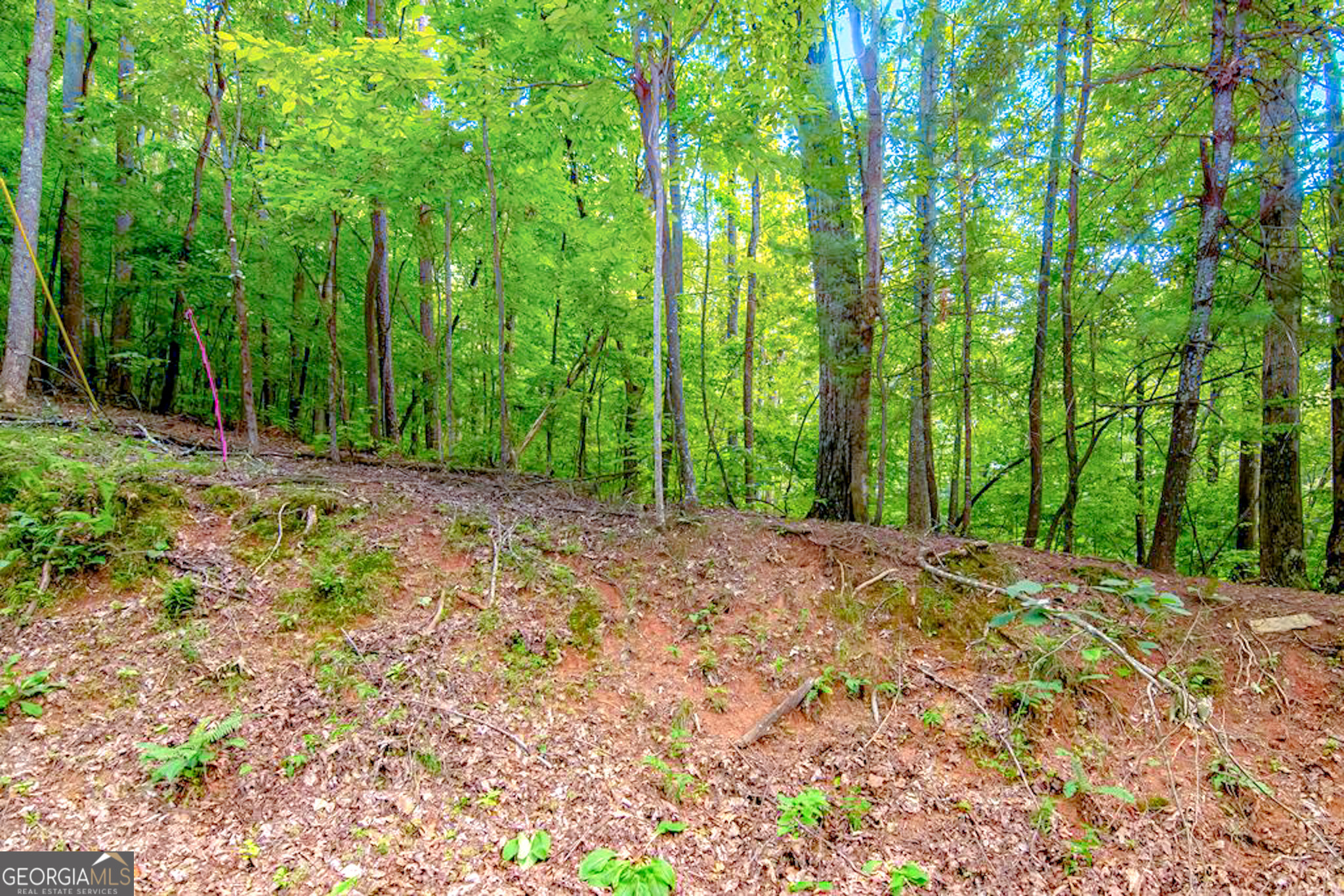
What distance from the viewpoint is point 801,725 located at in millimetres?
3092

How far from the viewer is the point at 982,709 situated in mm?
3031

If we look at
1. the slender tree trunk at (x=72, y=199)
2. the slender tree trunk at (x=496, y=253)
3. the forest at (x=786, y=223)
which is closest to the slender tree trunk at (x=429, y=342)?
the forest at (x=786, y=223)

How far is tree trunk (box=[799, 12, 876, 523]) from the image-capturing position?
589cm

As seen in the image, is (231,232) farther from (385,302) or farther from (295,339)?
(295,339)

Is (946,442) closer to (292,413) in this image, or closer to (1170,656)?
(1170,656)

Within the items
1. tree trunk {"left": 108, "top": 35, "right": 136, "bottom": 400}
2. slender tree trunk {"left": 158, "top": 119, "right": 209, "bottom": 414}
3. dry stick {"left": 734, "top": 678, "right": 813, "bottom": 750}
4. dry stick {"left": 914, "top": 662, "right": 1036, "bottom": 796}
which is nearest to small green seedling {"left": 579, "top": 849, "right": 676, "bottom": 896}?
dry stick {"left": 734, "top": 678, "right": 813, "bottom": 750}

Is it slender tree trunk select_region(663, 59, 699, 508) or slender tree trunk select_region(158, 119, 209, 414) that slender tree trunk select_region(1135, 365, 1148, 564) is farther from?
slender tree trunk select_region(158, 119, 209, 414)

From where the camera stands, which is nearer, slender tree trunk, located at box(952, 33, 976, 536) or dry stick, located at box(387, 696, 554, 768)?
dry stick, located at box(387, 696, 554, 768)

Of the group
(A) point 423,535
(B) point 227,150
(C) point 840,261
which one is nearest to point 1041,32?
(C) point 840,261

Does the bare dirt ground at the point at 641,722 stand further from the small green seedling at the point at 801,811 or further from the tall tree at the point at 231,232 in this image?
the tall tree at the point at 231,232

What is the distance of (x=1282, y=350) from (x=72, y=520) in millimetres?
9637

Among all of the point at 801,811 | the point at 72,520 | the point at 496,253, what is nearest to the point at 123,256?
the point at 496,253

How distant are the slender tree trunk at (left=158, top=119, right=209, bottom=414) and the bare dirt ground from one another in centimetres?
684

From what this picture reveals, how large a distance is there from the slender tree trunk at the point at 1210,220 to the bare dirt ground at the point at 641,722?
1111 mm
